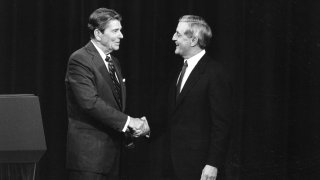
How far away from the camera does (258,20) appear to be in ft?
13.3

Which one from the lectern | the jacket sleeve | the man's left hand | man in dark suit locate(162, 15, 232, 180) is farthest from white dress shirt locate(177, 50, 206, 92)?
the lectern

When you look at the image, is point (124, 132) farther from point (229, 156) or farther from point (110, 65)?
point (229, 156)

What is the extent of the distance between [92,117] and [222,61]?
142 centimetres

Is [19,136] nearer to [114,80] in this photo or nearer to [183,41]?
[114,80]

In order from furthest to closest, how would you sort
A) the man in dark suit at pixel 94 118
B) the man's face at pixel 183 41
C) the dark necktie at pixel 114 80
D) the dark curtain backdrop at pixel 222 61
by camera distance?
the dark curtain backdrop at pixel 222 61
the man's face at pixel 183 41
the dark necktie at pixel 114 80
the man in dark suit at pixel 94 118

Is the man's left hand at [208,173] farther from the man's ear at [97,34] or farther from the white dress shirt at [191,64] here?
the man's ear at [97,34]

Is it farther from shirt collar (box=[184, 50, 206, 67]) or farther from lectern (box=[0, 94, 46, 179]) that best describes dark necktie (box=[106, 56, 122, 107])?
lectern (box=[0, 94, 46, 179])

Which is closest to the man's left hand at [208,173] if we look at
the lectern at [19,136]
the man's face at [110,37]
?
the man's face at [110,37]

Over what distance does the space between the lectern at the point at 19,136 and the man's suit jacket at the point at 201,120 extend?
111 cm

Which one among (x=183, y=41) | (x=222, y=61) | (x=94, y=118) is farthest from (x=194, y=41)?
(x=222, y=61)

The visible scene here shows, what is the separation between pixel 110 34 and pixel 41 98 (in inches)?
45.0

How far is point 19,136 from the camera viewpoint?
6.12ft

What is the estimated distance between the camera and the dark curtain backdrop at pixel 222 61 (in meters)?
3.93

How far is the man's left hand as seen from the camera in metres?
2.79
